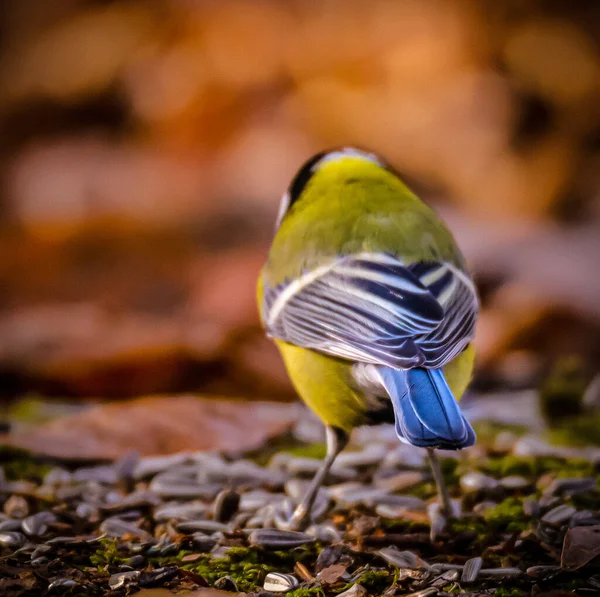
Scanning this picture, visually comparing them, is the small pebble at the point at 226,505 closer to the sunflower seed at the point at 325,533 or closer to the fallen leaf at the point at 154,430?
the sunflower seed at the point at 325,533

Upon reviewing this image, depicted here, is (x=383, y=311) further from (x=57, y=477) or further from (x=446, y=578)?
(x=57, y=477)

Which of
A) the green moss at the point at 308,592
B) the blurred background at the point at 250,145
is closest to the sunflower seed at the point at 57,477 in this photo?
the green moss at the point at 308,592

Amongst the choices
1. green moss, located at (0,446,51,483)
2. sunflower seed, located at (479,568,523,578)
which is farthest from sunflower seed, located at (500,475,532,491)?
green moss, located at (0,446,51,483)

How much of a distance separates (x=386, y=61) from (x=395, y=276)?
18.3 feet

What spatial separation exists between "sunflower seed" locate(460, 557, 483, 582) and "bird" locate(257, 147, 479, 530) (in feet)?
0.96

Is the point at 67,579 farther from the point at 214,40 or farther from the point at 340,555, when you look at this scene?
the point at 214,40

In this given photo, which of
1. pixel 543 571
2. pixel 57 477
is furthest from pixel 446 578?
pixel 57 477

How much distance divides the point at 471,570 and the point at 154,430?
115 cm

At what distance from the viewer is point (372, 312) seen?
5.12 ft

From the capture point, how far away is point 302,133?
256 inches

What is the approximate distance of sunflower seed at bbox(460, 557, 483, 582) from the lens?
145cm

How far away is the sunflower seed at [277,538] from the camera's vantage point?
1624 mm

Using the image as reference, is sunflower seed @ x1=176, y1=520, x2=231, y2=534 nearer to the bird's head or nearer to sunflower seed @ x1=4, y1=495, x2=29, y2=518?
sunflower seed @ x1=4, y1=495, x2=29, y2=518

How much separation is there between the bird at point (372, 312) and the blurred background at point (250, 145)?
5.27 ft
